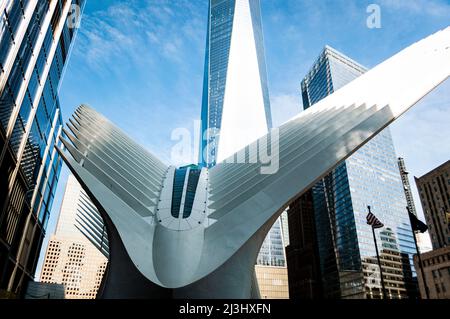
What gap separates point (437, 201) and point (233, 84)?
97911 mm

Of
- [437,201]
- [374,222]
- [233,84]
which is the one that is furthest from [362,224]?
[233,84]

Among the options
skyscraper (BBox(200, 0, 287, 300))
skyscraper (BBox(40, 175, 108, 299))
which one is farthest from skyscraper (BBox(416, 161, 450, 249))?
skyscraper (BBox(40, 175, 108, 299))

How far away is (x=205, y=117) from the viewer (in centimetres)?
16750

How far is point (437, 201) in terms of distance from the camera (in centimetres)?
8019

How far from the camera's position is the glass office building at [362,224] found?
9419 cm

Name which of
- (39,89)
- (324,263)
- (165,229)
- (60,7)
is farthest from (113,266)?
(324,263)

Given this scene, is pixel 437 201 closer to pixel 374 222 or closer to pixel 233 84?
pixel 374 222

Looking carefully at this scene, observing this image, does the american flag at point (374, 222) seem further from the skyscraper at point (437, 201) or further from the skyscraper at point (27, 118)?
the skyscraper at point (437, 201)

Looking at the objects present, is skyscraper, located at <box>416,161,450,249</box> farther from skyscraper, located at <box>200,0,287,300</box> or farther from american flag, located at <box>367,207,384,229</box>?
skyscraper, located at <box>200,0,287,300</box>

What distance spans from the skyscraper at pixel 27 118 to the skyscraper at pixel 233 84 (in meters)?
94.9

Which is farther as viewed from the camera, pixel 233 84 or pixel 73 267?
pixel 73 267

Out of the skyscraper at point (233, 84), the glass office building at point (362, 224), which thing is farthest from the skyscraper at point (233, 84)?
the glass office building at point (362, 224)

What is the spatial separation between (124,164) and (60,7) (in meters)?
23.9
